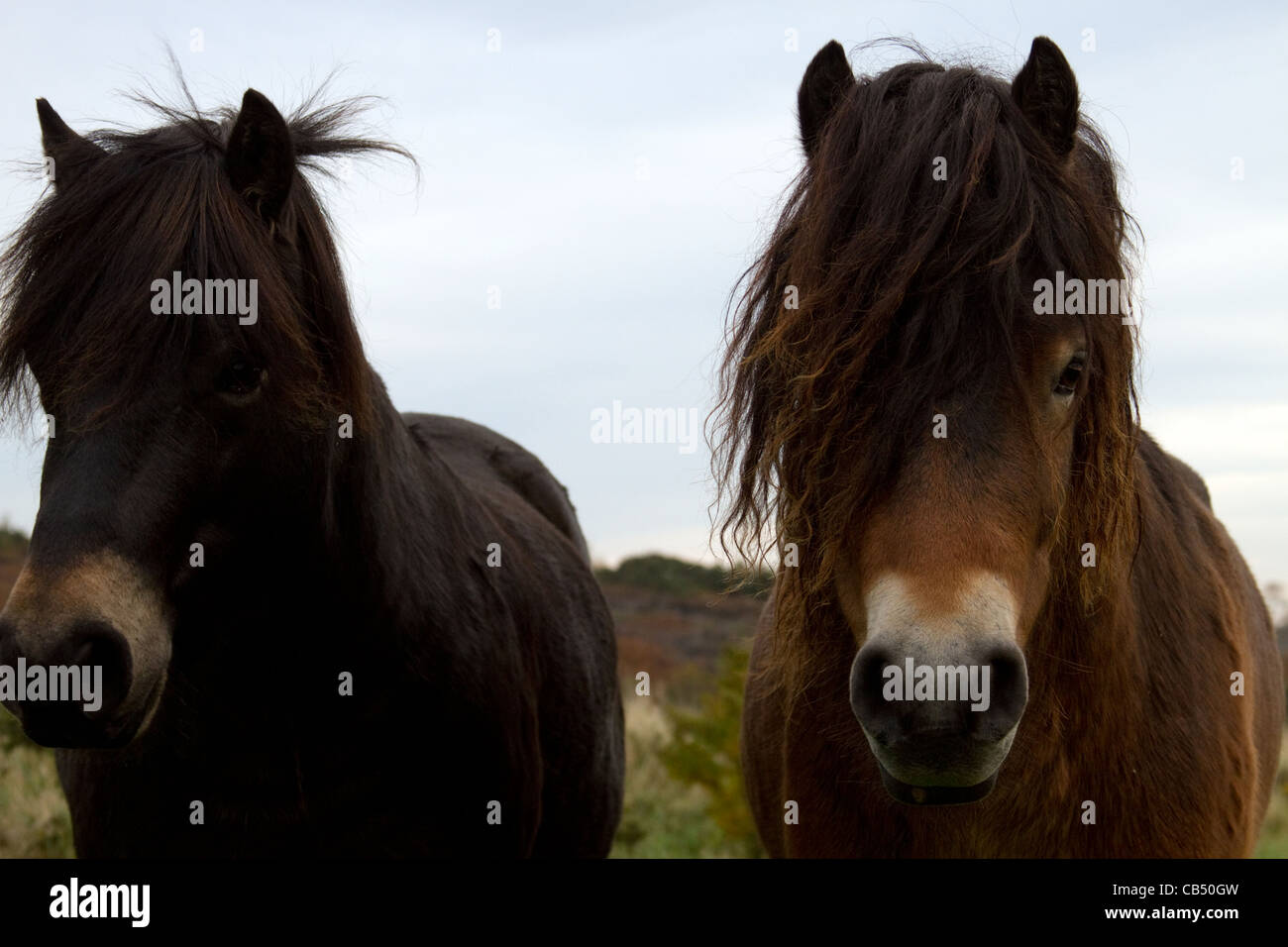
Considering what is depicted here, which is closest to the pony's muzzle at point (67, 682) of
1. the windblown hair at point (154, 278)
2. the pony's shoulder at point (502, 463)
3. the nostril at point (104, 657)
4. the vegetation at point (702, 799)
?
the nostril at point (104, 657)

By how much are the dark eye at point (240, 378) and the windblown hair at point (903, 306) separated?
4.35 ft

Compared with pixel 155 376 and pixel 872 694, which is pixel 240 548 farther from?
pixel 872 694

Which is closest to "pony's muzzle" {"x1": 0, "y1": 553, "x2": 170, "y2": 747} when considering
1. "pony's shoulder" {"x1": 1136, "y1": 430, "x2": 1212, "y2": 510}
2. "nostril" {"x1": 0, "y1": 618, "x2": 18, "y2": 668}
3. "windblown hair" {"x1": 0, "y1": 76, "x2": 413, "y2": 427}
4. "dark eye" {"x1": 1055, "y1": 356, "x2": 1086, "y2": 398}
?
"nostril" {"x1": 0, "y1": 618, "x2": 18, "y2": 668}

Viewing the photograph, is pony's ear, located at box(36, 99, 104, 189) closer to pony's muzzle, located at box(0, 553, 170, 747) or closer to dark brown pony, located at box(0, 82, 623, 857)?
dark brown pony, located at box(0, 82, 623, 857)

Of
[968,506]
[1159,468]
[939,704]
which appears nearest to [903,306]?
[968,506]

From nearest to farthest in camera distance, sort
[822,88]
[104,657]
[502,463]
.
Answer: [104,657] < [822,88] < [502,463]

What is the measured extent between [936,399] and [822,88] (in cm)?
111

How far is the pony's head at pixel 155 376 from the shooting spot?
119 inches

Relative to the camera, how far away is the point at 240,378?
338 cm

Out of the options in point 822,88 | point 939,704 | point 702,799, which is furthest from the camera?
point 702,799

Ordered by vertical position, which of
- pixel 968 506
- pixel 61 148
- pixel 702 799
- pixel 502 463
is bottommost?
pixel 702 799

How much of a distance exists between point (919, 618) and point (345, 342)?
2.10 meters
